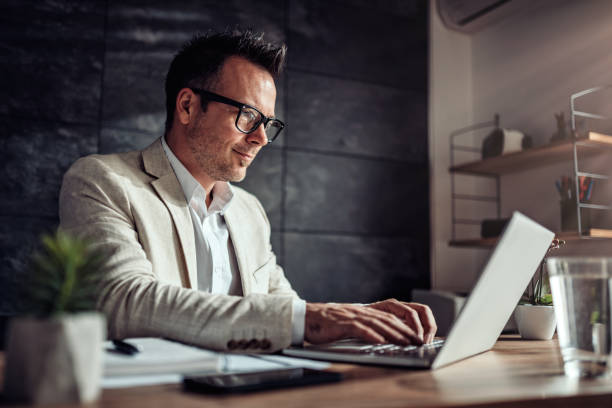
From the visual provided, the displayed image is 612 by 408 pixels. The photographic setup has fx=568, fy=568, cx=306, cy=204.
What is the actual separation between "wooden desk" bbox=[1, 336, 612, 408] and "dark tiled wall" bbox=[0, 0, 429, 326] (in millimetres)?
2150

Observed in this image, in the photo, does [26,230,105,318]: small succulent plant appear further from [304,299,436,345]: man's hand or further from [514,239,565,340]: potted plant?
[514,239,565,340]: potted plant

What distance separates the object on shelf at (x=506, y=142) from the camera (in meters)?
3.02

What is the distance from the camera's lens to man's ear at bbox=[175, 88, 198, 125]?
70.5 inches

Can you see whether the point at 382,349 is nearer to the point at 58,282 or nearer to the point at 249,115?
the point at 58,282

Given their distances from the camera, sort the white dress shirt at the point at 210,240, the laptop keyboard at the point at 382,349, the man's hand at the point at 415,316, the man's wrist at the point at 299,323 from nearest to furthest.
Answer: the laptop keyboard at the point at 382,349 < the man's wrist at the point at 299,323 < the man's hand at the point at 415,316 < the white dress shirt at the point at 210,240

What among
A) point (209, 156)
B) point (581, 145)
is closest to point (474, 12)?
point (581, 145)

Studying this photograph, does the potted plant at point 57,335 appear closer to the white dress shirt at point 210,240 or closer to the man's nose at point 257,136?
the white dress shirt at point 210,240

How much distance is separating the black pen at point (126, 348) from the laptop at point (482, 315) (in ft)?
0.90

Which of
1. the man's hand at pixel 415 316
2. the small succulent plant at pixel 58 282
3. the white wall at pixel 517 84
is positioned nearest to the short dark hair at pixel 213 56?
the man's hand at pixel 415 316

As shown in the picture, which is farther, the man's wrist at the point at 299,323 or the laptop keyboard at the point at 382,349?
the man's wrist at the point at 299,323

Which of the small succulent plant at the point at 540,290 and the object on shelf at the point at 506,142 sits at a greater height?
Result: the object on shelf at the point at 506,142

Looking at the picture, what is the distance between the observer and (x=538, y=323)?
1.33m

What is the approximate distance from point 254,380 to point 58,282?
24 cm

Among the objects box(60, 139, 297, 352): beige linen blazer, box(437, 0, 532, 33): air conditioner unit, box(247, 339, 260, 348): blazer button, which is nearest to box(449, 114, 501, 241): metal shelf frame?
box(437, 0, 532, 33): air conditioner unit
